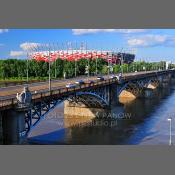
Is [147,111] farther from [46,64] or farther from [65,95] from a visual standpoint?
[46,64]

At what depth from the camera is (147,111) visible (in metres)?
58.3

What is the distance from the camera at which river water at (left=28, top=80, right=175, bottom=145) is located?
38469mm

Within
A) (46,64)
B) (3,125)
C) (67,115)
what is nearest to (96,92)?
(67,115)

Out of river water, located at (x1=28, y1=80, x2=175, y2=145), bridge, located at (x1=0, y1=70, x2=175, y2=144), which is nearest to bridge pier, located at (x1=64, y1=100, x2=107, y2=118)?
bridge, located at (x1=0, y1=70, x2=175, y2=144)

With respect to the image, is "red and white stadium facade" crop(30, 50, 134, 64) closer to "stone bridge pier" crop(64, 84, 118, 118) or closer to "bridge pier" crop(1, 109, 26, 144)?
"stone bridge pier" crop(64, 84, 118, 118)

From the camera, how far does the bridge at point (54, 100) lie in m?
27.9

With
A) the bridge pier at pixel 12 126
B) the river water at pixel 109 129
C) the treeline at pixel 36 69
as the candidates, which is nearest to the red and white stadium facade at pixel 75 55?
the treeline at pixel 36 69

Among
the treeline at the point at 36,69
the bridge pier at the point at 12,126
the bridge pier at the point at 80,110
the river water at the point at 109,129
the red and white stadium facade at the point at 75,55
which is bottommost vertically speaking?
the river water at the point at 109,129

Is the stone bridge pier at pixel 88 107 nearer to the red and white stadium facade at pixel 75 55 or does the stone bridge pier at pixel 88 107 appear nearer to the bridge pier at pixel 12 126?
the bridge pier at pixel 12 126

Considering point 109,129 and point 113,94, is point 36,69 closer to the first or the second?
point 113,94

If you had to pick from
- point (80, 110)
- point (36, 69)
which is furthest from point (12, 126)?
point (36, 69)

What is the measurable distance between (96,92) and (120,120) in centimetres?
507

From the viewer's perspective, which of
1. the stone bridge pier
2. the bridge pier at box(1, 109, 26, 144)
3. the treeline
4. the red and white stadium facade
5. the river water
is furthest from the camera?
the red and white stadium facade

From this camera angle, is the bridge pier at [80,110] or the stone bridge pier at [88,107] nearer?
the stone bridge pier at [88,107]
